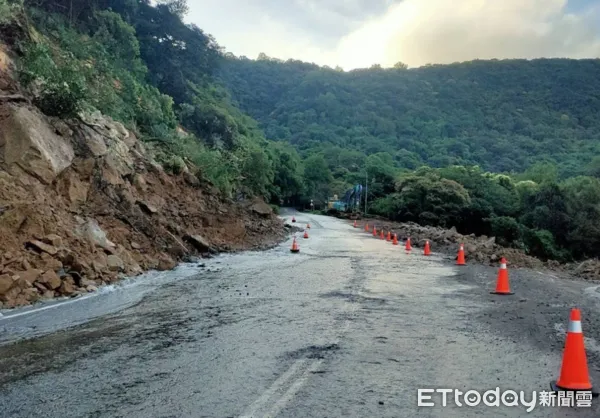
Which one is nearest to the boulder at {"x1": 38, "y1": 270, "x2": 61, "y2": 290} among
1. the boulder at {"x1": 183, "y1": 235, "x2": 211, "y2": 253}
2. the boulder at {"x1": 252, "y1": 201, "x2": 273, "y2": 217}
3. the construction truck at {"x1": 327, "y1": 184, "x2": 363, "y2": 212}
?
the boulder at {"x1": 183, "y1": 235, "x2": 211, "y2": 253}

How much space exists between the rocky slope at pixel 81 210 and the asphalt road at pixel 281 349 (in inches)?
36.0

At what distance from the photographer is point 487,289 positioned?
1277 centimetres

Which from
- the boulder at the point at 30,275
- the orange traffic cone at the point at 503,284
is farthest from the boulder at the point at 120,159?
the orange traffic cone at the point at 503,284

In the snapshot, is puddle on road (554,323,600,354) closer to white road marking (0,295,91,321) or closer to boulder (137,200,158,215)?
white road marking (0,295,91,321)

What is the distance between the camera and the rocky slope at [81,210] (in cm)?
1072

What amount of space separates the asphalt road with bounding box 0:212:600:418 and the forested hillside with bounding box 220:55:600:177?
11135 cm

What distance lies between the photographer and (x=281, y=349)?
666 cm

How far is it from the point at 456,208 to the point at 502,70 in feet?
433

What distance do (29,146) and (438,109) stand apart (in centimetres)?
15223

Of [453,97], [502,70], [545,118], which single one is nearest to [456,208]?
[545,118]

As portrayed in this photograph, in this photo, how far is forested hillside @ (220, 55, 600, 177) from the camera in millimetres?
128125

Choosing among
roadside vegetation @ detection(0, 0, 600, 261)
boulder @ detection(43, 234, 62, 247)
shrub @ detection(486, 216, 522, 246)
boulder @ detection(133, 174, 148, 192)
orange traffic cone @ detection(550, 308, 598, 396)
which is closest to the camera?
orange traffic cone @ detection(550, 308, 598, 396)

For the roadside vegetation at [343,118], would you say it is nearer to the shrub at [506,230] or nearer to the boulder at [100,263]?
the shrub at [506,230]

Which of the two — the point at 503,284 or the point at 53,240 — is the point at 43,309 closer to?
the point at 53,240
